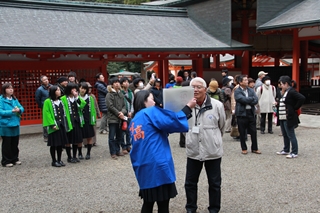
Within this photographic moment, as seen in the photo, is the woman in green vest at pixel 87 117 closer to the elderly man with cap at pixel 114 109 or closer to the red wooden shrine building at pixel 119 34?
the elderly man with cap at pixel 114 109

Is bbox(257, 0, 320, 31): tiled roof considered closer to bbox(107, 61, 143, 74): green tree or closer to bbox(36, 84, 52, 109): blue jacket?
bbox(36, 84, 52, 109): blue jacket

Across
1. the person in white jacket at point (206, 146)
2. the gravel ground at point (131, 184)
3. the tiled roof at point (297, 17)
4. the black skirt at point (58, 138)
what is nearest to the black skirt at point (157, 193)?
the person in white jacket at point (206, 146)

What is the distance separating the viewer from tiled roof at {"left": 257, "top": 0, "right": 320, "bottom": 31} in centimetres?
1145

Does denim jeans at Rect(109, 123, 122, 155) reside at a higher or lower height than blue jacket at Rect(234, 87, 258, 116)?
lower

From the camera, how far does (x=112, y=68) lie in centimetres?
3503

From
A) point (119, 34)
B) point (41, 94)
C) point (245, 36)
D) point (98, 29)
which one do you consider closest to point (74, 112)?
point (41, 94)

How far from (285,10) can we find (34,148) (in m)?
10.8

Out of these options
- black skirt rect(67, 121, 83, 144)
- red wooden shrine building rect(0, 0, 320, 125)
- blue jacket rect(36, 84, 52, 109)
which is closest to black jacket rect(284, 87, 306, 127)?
black skirt rect(67, 121, 83, 144)

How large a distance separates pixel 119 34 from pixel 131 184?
8.68 m

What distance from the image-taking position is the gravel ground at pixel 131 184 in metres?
4.73

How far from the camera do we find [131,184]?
18.7 ft

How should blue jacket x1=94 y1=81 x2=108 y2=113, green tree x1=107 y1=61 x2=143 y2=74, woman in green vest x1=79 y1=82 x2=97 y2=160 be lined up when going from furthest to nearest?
green tree x1=107 y1=61 x2=143 y2=74 → blue jacket x1=94 y1=81 x2=108 y2=113 → woman in green vest x1=79 y1=82 x2=97 y2=160

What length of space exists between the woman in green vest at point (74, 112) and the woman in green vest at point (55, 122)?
0.14 m

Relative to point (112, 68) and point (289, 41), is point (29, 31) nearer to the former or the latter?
point (289, 41)
